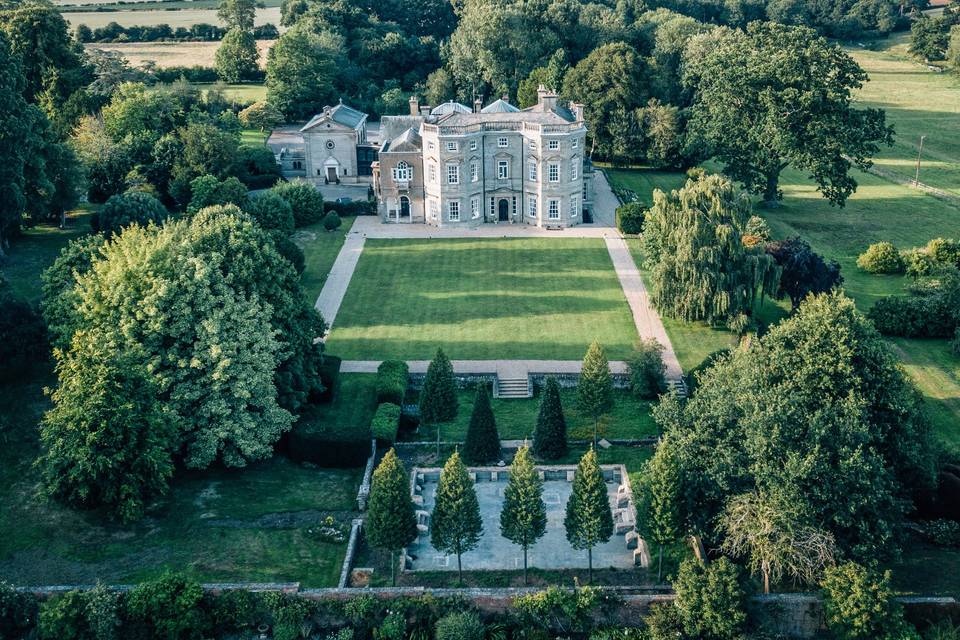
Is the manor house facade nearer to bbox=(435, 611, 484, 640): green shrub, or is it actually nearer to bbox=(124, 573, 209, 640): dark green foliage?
bbox=(124, 573, 209, 640): dark green foliage

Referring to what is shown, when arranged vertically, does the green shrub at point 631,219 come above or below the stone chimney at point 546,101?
below

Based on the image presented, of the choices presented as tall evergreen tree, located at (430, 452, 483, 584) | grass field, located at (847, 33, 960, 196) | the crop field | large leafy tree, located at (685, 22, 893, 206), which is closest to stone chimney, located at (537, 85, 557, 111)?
large leafy tree, located at (685, 22, 893, 206)

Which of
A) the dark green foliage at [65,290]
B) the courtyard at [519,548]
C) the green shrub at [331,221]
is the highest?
the dark green foliage at [65,290]

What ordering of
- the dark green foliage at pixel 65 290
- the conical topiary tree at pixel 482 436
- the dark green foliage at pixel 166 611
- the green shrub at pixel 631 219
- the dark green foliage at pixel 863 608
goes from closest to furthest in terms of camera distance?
the dark green foliage at pixel 863 608
the dark green foliage at pixel 166 611
the conical topiary tree at pixel 482 436
the dark green foliage at pixel 65 290
the green shrub at pixel 631 219

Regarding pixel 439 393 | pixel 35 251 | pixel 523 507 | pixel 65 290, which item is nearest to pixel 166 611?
pixel 523 507

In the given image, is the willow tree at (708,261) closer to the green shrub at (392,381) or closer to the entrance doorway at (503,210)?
the green shrub at (392,381)


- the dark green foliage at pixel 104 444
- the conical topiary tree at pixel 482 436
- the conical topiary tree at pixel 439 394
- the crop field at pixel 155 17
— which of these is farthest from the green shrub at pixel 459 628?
the crop field at pixel 155 17
